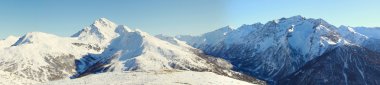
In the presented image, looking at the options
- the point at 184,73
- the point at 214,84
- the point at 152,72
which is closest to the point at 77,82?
the point at 152,72

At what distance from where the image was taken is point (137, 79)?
340 ft

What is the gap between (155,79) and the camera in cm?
10119

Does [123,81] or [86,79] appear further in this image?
[86,79]

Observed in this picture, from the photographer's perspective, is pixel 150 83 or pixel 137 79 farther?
pixel 137 79

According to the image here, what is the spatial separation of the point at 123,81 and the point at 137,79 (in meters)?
3.02

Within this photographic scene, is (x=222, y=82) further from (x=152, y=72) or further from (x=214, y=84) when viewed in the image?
(x=152, y=72)

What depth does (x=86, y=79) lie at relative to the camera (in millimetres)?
110438

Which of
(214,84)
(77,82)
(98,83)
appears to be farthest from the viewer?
(77,82)

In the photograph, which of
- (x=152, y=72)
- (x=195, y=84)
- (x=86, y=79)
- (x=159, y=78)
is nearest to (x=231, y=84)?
(x=195, y=84)

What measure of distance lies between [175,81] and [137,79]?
9413 mm

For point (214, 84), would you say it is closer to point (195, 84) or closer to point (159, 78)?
point (195, 84)

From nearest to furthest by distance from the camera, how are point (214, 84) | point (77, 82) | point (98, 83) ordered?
point (214, 84)
point (98, 83)
point (77, 82)

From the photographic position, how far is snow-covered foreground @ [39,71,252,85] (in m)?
97.9

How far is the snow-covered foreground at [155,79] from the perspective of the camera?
97.9 metres
